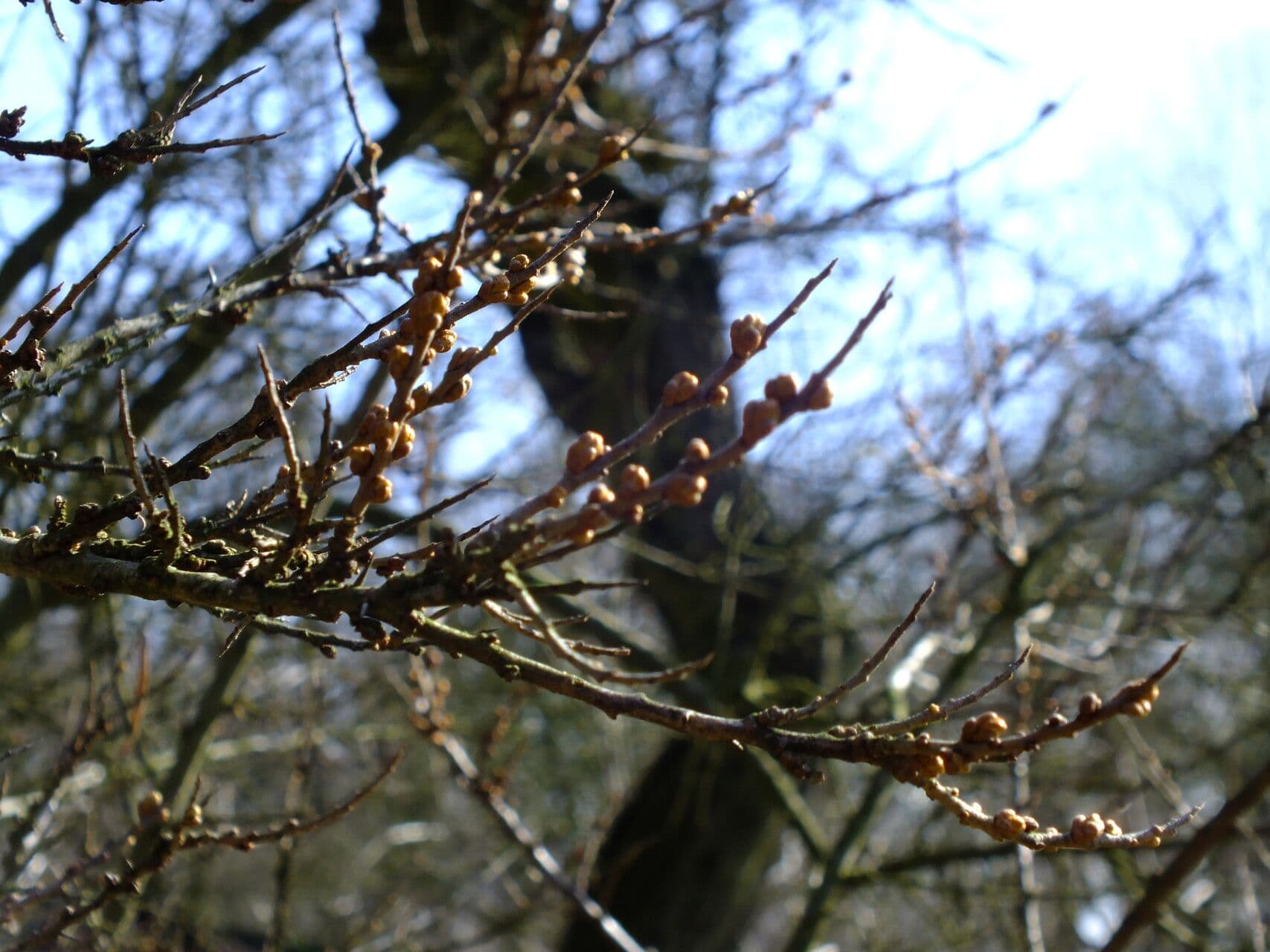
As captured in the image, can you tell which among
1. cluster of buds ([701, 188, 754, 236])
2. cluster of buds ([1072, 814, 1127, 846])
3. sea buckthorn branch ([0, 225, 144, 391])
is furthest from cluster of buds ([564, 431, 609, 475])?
cluster of buds ([701, 188, 754, 236])

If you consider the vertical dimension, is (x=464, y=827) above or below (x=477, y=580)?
above

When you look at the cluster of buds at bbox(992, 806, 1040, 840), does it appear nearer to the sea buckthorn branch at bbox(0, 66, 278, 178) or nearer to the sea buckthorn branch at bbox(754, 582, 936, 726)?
the sea buckthorn branch at bbox(754, 582, 936, 726)

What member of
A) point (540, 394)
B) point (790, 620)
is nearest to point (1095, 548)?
point (790, 620)

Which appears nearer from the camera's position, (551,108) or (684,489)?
(684,489)

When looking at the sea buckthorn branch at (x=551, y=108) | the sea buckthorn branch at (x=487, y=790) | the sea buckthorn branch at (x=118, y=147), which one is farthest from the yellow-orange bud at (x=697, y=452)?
the sea buckthorn branch at (x=487, y=790)

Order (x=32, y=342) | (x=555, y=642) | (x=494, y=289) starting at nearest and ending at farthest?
(x=555, y=642) → (x=494, y=289) → (x=32, y=342)

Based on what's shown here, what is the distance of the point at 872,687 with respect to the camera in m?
6.81

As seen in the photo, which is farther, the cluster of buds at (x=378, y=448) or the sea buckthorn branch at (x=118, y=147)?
the sea buckthorn branch at (x=118, y=147)

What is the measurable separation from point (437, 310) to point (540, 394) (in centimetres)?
571

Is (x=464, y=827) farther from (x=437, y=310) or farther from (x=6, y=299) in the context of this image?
(x=437, y=310)

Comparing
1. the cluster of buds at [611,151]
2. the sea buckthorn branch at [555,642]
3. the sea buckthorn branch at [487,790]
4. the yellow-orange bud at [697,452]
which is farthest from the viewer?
the sea buckthorn branch at [487,790]

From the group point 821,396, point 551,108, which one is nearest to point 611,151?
point 551,108

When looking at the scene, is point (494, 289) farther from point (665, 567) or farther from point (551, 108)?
point (665, 567)

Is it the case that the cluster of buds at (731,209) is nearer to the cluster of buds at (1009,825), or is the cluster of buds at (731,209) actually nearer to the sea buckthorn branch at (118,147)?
the sea buckthorn branch at (118,147)
